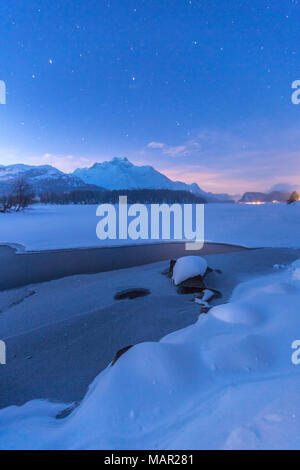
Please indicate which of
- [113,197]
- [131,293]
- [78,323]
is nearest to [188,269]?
[131,293]

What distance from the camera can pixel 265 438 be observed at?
151 centimetres

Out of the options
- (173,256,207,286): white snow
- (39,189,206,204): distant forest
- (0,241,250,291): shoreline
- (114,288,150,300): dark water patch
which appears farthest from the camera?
(39,189,206,204): distant forest

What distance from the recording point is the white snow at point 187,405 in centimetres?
165

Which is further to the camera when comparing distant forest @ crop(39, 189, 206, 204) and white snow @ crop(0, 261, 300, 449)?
distant forest @ crop(39, 189, 206, 204)

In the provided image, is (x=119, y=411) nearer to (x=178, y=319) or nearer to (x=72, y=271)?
(x=178, y=319)

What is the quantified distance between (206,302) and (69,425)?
4600 millimetres

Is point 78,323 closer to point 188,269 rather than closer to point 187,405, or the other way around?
point 187,405

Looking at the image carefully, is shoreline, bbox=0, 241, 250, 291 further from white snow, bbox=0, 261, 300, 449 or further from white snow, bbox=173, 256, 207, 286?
white snow, bbox=0, 261, 300, 449

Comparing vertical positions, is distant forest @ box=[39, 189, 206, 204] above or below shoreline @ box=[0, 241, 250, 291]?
above

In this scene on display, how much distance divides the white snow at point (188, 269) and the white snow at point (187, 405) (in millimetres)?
4257

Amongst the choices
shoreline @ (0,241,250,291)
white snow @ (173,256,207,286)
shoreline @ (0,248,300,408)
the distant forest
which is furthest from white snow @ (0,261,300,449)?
the distant forest

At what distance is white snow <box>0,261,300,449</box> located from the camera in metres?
1.65

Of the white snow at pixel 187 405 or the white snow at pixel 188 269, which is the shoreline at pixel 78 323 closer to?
the white snow at pixel 188 269

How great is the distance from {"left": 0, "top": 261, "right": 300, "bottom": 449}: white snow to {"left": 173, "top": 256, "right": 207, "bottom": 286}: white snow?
168 inches
